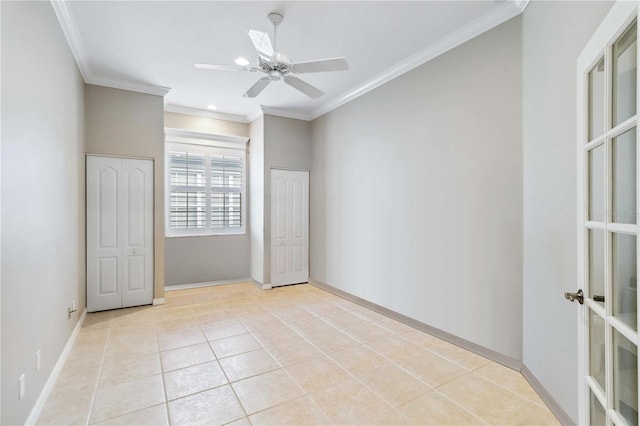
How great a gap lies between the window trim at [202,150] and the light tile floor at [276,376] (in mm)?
1881

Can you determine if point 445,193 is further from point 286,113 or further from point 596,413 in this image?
point 286,113

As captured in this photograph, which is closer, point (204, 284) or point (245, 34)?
point (245, 34)

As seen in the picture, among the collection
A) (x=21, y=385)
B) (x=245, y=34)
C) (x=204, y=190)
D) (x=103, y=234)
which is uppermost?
(x=245, y=34)

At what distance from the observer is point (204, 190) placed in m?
5.61

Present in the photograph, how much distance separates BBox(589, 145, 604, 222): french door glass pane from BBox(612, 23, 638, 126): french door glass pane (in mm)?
199

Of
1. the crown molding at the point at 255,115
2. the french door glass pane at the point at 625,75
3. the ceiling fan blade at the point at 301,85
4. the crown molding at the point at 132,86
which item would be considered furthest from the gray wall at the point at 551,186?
the crown molding at the point at 132,86

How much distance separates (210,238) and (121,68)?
9.52 feet

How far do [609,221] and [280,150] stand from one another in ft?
15.4

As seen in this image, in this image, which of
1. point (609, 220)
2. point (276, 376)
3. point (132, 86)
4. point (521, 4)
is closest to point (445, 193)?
point (521, 4)

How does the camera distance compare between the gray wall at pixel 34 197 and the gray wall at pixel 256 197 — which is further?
the gray wall at pixel 256 197

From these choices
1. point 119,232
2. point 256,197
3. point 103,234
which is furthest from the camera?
point 256,197

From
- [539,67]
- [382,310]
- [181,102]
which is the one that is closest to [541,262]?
[539,67]

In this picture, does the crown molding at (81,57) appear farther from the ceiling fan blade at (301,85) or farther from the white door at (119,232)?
the ceiling fan blade at (301,85)

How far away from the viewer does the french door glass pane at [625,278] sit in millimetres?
1195
